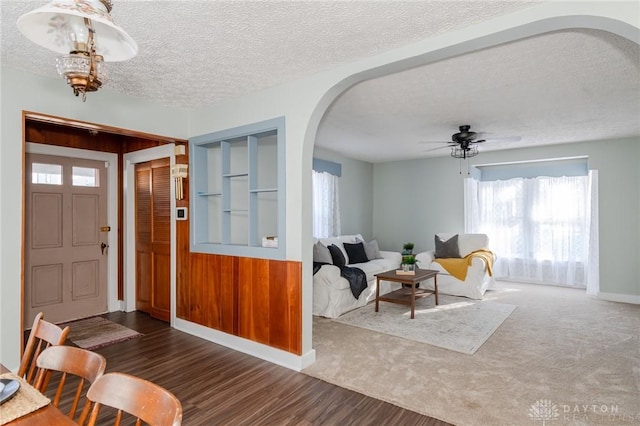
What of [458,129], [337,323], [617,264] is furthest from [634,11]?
[617,264]

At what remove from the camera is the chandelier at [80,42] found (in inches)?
58.6

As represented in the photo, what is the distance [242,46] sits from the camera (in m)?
2.47

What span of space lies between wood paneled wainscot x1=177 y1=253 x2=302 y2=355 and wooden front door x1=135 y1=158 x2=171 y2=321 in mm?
570

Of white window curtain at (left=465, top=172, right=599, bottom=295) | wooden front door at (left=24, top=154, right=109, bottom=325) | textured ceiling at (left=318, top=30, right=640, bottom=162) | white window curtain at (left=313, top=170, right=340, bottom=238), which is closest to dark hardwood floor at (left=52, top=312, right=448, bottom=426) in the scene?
wooden front door at (left=24, top=154, right=109, bottom=325)

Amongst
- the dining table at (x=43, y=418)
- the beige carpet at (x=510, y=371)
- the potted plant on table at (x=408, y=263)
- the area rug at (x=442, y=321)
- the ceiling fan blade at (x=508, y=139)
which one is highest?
the ceiling fan blade at (x=508, y=139)

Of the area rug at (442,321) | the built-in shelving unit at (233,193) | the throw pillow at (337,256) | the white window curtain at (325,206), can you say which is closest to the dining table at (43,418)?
the built-in shelving unit at (233,193)

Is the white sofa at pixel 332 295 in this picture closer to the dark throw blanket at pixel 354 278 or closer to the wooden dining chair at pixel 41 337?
the dark throw blanket at pixel 354 278

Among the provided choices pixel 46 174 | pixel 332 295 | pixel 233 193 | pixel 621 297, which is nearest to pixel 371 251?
pixel 332 295

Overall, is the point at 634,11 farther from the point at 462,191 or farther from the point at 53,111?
the point at 462,191

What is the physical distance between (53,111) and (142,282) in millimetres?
2546

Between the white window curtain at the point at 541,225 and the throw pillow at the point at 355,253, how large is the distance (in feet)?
7.87

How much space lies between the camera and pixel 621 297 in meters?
5.42

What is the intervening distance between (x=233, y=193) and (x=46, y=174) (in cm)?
220

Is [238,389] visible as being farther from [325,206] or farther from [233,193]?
[325,206]
